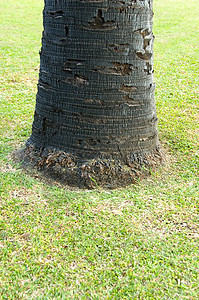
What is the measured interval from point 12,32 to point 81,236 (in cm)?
905

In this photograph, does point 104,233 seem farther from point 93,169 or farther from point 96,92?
point 96,92

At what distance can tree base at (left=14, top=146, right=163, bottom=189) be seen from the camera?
3387 mm

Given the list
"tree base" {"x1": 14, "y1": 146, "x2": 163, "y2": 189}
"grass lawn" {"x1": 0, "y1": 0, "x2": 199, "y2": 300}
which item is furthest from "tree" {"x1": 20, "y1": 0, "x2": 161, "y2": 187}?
"grass lawn" {"x1": 0, "y1": 0, "x2": 199, "y2": 300}

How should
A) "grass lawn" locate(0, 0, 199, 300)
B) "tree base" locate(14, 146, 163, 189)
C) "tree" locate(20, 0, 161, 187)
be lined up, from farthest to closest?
"tree base" locate(14, 146, 163, 189)
"tree" locate(20, 0, 161, 187)
"grass lawn" locate(0, 0, 199, 300)

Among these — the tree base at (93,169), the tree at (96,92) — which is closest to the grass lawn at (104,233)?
the tree base at (93,169)

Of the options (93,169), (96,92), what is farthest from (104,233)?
(96,92)

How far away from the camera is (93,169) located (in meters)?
3.38

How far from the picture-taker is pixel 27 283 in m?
2.44

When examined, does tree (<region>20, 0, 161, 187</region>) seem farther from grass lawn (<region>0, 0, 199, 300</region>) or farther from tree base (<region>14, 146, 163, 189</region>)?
grass lawn (<region>0, 0, 199, 300</region>)

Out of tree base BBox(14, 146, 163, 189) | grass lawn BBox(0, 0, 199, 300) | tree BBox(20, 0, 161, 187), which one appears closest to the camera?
grass lawn BBox(0, 0, 199, 300)

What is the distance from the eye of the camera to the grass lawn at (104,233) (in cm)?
243

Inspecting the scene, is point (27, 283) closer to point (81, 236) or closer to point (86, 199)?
point (81, 236)

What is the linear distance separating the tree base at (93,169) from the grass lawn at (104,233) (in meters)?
0.10

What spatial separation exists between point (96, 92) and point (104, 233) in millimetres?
1245
